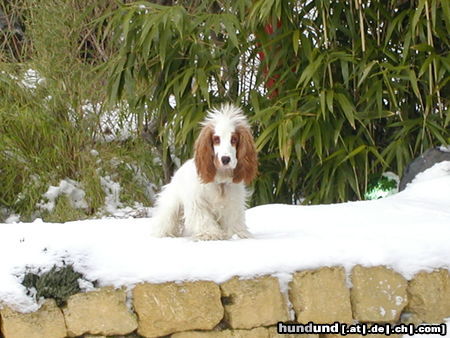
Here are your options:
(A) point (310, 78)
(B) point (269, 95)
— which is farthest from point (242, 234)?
(B) point (269, 95)

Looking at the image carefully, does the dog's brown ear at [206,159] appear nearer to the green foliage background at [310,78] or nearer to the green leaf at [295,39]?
the green foliage background at [310,78]

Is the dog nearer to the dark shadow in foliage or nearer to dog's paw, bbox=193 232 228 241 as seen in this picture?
dog's paw, bbox=193 232 228 241

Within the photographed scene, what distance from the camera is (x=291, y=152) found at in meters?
5.78

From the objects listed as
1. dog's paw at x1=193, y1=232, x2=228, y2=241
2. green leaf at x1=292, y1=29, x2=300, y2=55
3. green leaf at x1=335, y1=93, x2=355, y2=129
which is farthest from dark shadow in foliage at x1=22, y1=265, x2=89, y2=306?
green leaf at x1=292, y1=29, x2=300, y2=55

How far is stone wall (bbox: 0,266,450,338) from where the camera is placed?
3568mm

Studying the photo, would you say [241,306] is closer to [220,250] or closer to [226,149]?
[220,250]

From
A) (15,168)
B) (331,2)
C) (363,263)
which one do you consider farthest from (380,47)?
(15,168)

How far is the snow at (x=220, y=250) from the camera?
362 cm

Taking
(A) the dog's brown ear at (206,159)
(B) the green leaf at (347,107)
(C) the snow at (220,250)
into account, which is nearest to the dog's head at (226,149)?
(A) the dog's brown ear at (206,159)

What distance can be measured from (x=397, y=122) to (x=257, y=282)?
254cm

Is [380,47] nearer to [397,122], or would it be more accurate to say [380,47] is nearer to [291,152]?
[397,122]

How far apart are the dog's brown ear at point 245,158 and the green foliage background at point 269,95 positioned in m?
1.41

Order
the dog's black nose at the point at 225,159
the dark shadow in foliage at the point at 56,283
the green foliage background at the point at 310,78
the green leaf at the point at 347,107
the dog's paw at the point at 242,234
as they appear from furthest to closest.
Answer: the green foliage background at the point at 310,78 → the green leaf at the point at 347,107 → the dog's paw at the point at 242,234 → the dog's black nose at the point at 225,159 → the dark shadow in foliage at the point at 56,283

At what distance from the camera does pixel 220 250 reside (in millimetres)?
3801
